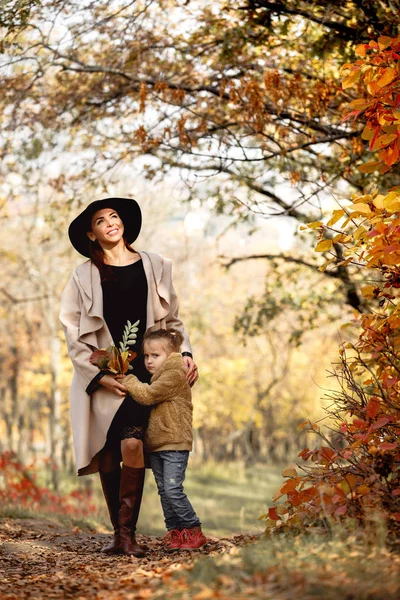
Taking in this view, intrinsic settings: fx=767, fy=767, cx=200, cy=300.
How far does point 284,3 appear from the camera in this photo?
18.8ft

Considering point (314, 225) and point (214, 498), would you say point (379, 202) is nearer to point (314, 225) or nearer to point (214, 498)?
point (314, 225)

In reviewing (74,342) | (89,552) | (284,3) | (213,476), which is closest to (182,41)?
(284,3)

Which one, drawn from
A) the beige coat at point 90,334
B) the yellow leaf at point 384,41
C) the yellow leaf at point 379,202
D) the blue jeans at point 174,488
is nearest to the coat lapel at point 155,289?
the beige coat at point 90,334

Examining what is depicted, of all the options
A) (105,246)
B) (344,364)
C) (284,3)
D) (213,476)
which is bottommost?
(213,476)

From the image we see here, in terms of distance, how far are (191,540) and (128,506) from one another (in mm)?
406

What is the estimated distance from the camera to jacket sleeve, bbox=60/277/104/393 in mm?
4410

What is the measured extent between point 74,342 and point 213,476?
16.5 m

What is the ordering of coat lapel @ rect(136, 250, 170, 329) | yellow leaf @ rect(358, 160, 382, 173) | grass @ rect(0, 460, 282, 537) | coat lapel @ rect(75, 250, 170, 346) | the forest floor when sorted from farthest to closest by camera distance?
grass @ rect(0, 460, 282, 537), coat lapel @ rect(136, 250, 170, 329), coat lapel @ rect(75, 250, 170, 346), yellow leaf @ rect(358, 160, 382, 173), the forest floor

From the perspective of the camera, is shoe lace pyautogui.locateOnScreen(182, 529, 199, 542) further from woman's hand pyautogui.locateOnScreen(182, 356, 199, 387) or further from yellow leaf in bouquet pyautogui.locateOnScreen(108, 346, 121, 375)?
yellow leaf in bouquet pyautogui.locateOnScreen(108, 346, 121, 375)

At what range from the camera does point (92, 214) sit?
471cm

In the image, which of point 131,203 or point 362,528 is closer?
point 362,528

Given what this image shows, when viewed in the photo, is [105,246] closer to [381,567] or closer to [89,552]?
[89,552]

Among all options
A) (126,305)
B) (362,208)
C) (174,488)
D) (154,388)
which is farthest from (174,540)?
(362,208)

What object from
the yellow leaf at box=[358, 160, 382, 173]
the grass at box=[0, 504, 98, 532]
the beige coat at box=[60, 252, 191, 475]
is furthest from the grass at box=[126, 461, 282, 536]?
the yellow leaf at box=[358, 160, 382, 173]
